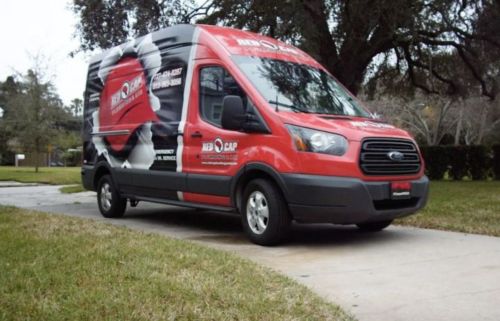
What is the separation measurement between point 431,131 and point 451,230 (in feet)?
134

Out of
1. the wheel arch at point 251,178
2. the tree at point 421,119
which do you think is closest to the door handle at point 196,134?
the wheel arch at point 251,178

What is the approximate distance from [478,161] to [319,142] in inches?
628

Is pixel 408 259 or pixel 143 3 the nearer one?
pixel 408 259

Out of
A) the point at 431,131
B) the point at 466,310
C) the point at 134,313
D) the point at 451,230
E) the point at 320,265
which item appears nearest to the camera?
the point at 134,313

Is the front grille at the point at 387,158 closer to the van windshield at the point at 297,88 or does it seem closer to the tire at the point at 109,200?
the van windshield at the point at 297,88

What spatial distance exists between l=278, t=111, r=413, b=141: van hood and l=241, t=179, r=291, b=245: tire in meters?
0.82

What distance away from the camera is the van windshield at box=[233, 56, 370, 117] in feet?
23.4

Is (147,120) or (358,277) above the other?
(147,120)

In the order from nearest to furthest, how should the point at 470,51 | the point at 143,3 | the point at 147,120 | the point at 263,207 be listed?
1. the point at 263,207
2. the point at 147,120
3. the point at 143,3
4. the point at 470,51

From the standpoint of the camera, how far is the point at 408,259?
6.05 meters

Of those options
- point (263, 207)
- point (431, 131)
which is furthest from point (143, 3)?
point (431, 131)

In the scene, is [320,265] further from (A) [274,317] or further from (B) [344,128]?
(A) [274,317]

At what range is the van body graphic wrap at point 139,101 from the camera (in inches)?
328

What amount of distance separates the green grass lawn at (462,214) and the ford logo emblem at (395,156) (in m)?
1.92
